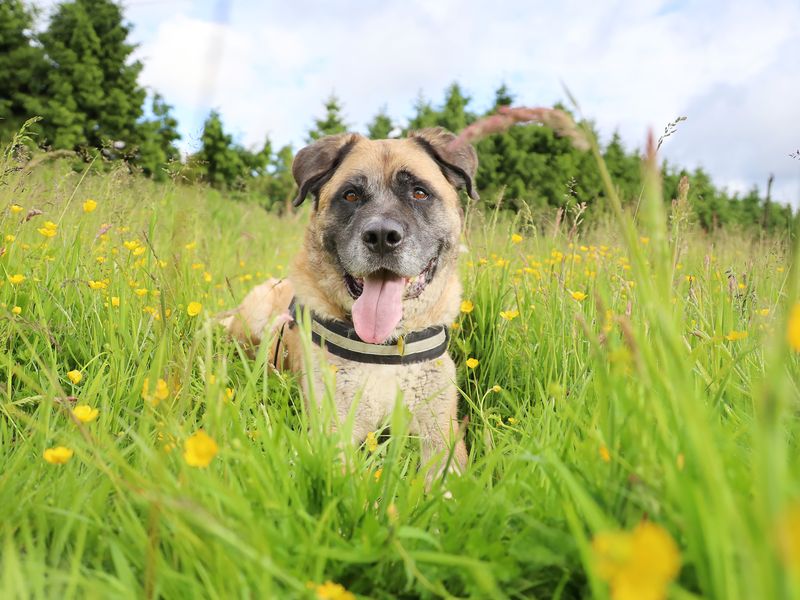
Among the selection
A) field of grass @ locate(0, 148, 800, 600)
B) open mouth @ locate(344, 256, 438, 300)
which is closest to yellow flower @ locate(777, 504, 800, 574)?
field of grass @ locate(0, 148, 800, 600)

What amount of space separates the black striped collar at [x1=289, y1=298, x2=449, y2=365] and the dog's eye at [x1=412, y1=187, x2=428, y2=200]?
79 cm

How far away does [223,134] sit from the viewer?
1908 cm

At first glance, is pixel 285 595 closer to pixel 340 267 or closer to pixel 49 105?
pixel 340 267

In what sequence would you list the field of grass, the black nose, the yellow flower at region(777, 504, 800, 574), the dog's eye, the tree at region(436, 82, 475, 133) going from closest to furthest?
the yellow flower at region(777, 504, 800, 574), the field of grass, the black nose, the dog's eye, the tree at region(436, 82, 475, 133)

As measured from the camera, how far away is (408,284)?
312cm

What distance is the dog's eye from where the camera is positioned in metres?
3.35

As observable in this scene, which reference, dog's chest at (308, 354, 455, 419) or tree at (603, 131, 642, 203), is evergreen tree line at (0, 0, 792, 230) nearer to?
tree at (603, 131, 642, 203)

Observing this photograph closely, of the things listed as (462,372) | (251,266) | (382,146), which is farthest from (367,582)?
(251,266)

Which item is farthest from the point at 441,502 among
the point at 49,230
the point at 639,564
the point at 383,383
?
the point at 49,230

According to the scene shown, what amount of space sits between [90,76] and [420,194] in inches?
826

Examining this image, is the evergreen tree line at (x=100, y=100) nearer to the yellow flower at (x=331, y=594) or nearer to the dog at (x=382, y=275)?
the dog at (x=382, y=275)

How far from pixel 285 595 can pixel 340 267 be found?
7.24 ft

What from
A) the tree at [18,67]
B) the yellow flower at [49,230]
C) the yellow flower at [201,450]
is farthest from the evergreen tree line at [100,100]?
the yellow flower at [201,450]

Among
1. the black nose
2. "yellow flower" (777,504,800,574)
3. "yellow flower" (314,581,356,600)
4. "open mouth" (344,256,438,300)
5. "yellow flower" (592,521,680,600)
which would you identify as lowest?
"yellow flower" (314,581,356,600)
